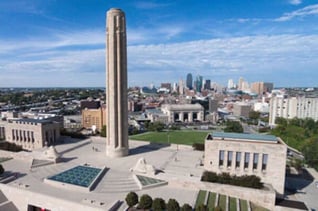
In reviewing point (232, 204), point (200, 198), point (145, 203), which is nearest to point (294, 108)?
point (232, 204)

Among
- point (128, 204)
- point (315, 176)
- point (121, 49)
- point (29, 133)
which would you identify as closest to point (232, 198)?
point (128, 204)

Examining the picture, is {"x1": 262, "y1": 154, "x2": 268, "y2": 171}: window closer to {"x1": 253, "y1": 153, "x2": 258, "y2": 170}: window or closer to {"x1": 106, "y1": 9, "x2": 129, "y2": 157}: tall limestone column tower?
{"x1": 253, "y1": 153, "x2": 258, "y2": 170}: window

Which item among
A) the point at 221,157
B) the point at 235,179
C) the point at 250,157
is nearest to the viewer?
the point at 235,179

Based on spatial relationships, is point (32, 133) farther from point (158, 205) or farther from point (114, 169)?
point (158, 205)

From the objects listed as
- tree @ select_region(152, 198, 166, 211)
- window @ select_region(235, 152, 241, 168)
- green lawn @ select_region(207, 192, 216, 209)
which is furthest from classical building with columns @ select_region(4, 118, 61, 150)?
window @ select_region(235, 152, 241, 168)

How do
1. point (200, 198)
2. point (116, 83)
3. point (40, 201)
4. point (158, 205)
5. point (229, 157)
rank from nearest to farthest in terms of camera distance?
1. point (158, 205)
2. point (40, 201)
3. point (200, 198)
4. point (229, 157)
5. point (116, 83)

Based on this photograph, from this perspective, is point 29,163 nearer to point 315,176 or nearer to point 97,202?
point 97,202

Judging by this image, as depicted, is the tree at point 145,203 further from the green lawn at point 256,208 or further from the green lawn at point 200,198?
the green lawn at point 256,208
